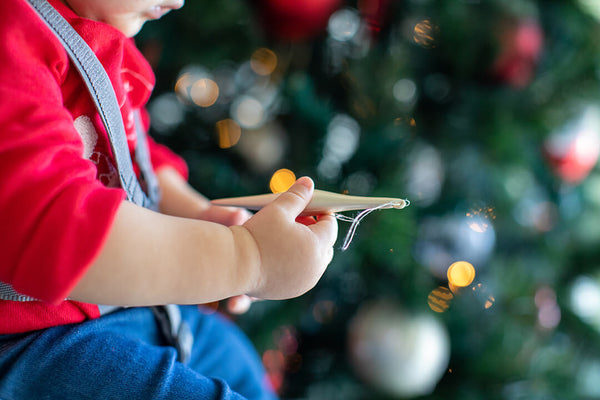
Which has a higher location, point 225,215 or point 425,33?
point 425,33

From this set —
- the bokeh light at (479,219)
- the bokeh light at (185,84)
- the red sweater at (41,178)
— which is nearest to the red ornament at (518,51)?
the bokeh light at (479,219)

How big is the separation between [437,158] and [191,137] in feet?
1.21

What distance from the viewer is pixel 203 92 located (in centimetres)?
62

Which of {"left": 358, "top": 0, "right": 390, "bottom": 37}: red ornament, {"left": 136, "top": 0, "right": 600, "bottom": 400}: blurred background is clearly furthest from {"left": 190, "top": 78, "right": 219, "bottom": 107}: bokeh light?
{"left": 358, "top": 0, "right": 390, "bottom": 37}: red ornament

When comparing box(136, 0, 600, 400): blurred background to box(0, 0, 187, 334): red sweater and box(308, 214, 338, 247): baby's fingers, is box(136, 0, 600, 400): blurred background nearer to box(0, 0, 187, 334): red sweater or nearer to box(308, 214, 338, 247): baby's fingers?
box(308, 214, 338, 247): baby's fingers

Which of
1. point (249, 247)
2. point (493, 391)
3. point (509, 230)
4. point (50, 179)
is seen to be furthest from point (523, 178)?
point (50, 179)

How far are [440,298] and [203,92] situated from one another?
0.47 m

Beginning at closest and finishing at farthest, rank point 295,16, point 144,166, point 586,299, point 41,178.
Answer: point 41,178, point 144,166, point 295,16, point 586,299

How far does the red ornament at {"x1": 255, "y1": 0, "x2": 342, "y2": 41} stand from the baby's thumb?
312 millimetres

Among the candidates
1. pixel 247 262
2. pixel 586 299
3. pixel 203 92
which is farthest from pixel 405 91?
pixel 586 299

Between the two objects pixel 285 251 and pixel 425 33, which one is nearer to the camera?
pixel 285 251

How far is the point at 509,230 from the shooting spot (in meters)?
0.69

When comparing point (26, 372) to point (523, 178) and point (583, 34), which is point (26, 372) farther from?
point (583, 34)

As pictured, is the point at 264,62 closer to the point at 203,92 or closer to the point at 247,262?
the point at 203,92
